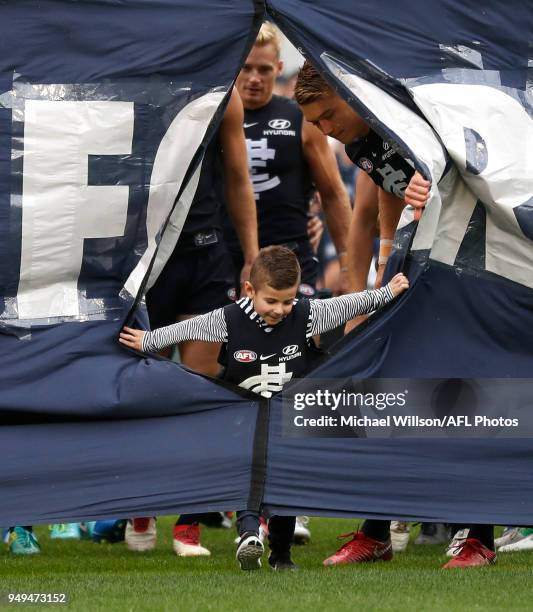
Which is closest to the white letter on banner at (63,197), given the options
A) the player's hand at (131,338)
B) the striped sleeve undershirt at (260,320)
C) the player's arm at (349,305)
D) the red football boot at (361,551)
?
the player's hand at (131,338)

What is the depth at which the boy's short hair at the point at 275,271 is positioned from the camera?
15.9 ft

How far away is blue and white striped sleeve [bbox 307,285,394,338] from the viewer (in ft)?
16.0

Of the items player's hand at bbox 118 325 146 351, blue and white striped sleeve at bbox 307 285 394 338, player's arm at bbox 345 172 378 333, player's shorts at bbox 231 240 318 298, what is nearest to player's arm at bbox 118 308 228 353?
player's hand at bbox 118 325 146 351

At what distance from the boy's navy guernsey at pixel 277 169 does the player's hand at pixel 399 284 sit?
5.56ft

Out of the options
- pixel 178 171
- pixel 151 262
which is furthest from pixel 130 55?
pixel 151 262

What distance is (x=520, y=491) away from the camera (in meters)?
4.85

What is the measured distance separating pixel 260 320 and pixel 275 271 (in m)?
0.22

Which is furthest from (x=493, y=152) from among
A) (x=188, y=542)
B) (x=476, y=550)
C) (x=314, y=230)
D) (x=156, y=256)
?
(x=314, y=230)

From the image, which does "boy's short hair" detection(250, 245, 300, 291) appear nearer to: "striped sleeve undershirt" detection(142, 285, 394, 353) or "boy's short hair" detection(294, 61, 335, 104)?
"striped sleeve undershirt" detection(142, 285, 394, 353)

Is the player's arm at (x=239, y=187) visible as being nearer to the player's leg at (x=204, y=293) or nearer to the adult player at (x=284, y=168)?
the player's leg at (x=204, y=293)

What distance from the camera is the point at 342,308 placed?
4969 millimetres

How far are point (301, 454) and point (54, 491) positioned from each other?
90cm

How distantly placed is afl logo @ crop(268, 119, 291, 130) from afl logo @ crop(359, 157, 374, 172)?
1.31 m

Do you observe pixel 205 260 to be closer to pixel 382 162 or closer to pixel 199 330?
pixel 199 330
